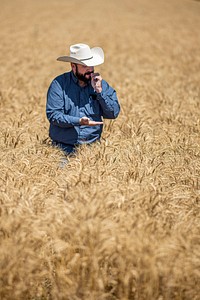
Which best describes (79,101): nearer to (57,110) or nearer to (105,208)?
(57,110)

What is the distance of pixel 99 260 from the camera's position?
11.1ft

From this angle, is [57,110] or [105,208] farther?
[57,110]

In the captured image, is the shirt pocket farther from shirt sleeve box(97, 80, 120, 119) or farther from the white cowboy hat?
the white cowboy hat

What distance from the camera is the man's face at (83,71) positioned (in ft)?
17.8

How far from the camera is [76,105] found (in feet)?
18.3

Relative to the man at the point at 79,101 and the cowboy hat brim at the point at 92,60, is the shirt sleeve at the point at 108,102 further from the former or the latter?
the cowboy hat brim at the point at 92,60

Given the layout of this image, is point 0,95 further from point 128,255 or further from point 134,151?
point 128,255

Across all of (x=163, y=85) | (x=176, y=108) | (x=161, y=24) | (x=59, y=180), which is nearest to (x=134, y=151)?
(x=59, y=180)

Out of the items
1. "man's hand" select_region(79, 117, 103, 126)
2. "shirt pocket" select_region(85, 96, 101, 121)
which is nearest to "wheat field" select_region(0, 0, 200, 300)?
"man's hand" select_region(79, 117, 103, 126)

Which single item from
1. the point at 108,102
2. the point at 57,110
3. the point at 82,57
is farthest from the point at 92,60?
the point at 57,110

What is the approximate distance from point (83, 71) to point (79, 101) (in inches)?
14.3

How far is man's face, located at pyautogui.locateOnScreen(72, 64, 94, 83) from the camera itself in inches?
214

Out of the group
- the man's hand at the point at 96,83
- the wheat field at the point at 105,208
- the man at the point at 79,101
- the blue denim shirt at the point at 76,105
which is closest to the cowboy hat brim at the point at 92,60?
the man at the point at 79,101

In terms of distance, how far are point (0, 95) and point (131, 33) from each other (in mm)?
17735
